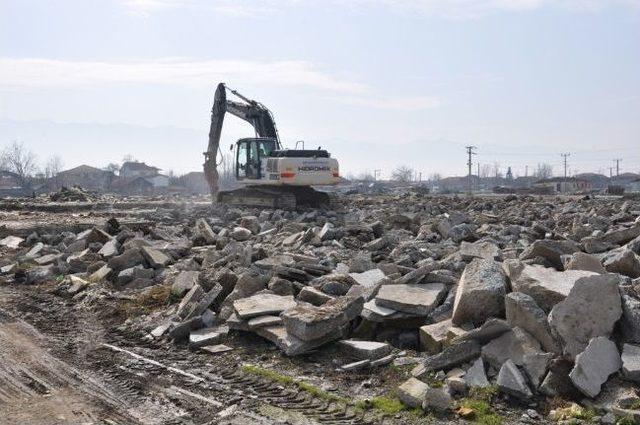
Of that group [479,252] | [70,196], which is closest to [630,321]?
[479,252]

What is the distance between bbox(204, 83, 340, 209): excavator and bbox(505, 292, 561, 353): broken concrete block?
52.0 ft

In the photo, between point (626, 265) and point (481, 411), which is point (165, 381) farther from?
point (626, 265)

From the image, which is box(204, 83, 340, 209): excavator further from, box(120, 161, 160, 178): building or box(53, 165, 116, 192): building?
box(120, 161, 160, 178): building

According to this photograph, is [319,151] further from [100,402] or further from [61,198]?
[100,402]

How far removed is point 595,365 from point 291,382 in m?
2.39

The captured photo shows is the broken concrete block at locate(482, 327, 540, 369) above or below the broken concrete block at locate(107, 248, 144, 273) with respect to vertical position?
below

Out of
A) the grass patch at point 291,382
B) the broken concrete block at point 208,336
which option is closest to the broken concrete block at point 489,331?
the grass patch at point 291,382

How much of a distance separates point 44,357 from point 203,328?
1.63 m

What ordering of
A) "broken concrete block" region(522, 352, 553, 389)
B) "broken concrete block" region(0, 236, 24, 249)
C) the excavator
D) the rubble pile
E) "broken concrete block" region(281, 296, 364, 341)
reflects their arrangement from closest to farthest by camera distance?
1. "broken concrete block" region(522, 352, 553, 389)
2. "broken concrete block" region(281, 296, 364, 341)
3. "broken concrete block" region(0, 236, 24, 249)
4. the excavator
5. the rubble pile

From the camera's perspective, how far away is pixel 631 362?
188 inches

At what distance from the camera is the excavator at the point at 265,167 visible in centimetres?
2141

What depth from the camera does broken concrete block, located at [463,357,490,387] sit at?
5031 millimetres

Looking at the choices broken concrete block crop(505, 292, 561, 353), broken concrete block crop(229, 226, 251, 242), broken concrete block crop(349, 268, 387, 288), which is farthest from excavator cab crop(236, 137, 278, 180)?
broken concrete block crop(505, 292, 561, 353)

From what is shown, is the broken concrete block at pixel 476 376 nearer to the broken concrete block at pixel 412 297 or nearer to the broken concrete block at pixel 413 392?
the broken concrete block at pixel 413 392
